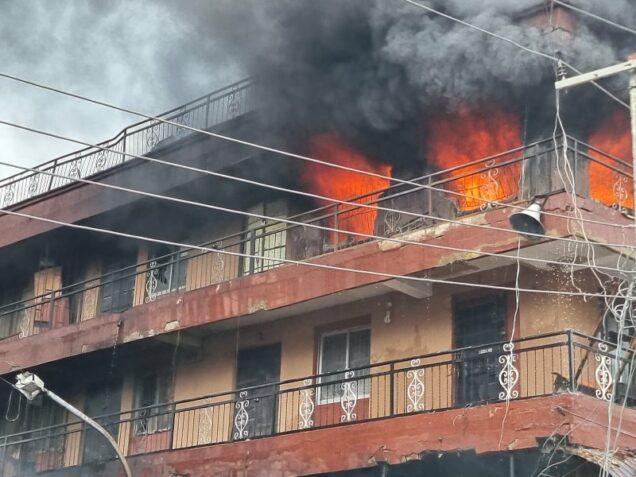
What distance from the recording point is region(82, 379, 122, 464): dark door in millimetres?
26672

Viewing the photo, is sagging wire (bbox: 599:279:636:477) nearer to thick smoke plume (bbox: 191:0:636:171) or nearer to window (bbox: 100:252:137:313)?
thick smoke plume (bbox: 191:0:636:171)

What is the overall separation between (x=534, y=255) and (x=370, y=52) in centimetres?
615

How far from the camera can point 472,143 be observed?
23312mm

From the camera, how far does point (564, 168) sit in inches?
775

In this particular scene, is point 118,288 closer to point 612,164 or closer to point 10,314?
point 10,314

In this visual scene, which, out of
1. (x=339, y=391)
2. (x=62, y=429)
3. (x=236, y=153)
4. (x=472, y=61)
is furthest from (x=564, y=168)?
(x=62, y=429)

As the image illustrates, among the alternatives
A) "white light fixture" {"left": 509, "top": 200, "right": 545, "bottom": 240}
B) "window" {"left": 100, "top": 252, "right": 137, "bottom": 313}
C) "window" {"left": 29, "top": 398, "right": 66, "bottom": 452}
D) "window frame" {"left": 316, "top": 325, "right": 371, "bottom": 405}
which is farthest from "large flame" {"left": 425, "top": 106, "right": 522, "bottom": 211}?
"window" {"left": 29, "top": 398, "right": 66, "bottom": 452}

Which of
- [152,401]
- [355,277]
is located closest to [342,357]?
[355,277]

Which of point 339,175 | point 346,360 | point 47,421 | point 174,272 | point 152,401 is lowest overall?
point 346,360

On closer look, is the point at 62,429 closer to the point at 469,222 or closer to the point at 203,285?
the point at 203,285

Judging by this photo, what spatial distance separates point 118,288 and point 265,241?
456 cm

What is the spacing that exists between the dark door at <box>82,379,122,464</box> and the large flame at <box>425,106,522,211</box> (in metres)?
8.49

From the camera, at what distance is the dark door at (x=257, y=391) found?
2377 cm

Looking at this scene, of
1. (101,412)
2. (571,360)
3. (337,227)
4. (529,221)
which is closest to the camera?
(571,360)
